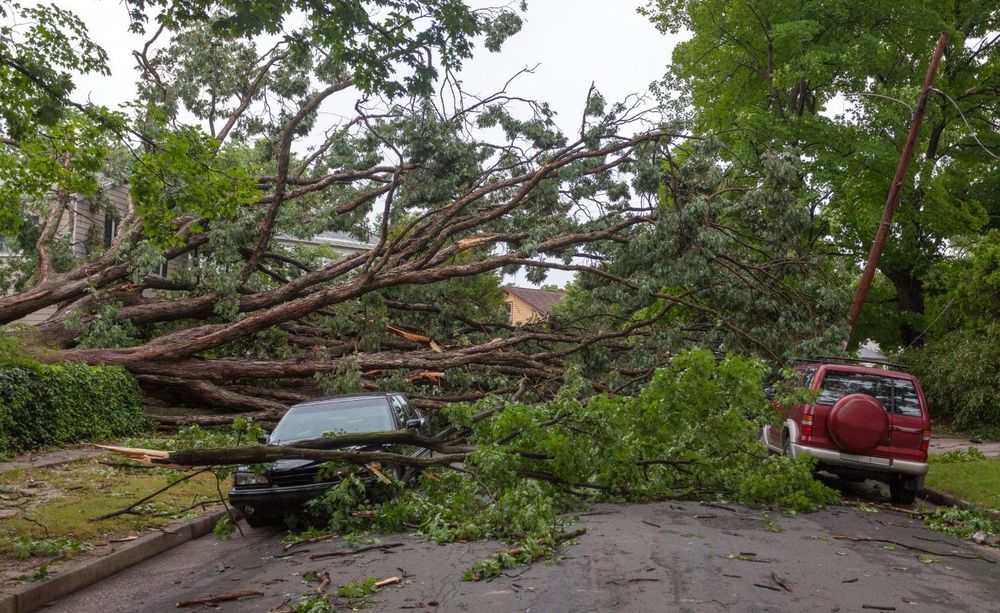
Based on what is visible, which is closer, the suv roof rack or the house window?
the suv roof rack

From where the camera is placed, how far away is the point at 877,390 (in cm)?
1211

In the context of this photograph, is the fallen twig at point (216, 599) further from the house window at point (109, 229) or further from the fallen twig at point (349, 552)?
the house window at point (109, 229)

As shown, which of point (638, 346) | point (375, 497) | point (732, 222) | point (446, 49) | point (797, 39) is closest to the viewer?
point (375, 497)

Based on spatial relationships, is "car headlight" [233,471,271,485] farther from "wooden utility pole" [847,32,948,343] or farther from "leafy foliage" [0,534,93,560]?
"wooden utility pole" [847,32,948,343]

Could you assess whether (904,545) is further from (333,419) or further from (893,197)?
(893,197)

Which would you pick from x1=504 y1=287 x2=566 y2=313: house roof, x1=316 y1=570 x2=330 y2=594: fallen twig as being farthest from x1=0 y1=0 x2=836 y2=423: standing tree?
x1=504 y1=287 x2=566 y2=313: house roof

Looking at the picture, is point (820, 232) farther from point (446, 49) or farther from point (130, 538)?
point (130, 538)

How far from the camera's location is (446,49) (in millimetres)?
10703

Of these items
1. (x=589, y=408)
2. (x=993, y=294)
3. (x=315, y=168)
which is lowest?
(x=589, y=408)

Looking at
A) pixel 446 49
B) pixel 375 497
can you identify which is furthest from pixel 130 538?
pixel 446 49

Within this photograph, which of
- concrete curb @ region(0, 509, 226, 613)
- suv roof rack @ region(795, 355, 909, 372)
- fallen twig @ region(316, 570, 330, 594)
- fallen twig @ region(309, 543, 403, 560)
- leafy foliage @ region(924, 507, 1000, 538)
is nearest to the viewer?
fallen twig @ region(316, 570, 330, 594)

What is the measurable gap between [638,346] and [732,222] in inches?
158

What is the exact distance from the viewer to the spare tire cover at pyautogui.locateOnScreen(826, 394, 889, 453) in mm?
11453

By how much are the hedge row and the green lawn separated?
44.3 ft
